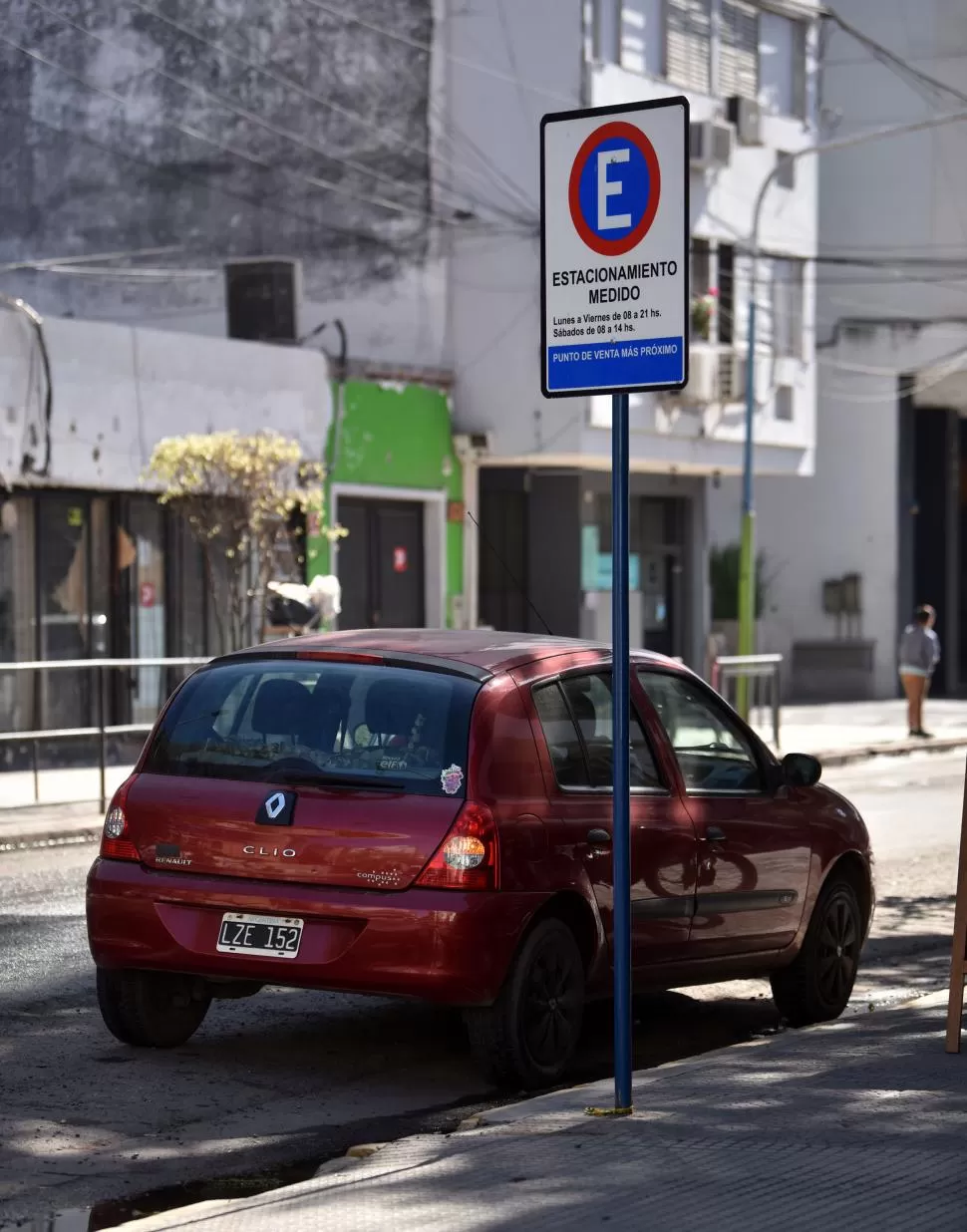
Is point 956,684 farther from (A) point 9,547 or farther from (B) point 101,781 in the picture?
(B) point 101,781

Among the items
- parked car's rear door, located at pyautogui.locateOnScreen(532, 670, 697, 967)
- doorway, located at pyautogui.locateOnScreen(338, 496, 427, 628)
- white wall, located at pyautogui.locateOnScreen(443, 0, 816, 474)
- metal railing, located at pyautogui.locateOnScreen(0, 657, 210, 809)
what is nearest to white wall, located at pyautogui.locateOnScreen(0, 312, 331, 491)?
doorway, located at pyautogui.locateOnScreen(338, 496, 427, 628)

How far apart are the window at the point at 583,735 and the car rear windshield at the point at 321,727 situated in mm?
428

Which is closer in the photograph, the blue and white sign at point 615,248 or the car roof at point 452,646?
the blue and white sign at point 615,248

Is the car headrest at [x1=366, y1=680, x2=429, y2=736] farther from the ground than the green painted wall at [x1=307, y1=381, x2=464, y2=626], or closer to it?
closer to it

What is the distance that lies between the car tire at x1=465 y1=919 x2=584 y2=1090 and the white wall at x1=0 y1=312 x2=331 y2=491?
1514 centimetres

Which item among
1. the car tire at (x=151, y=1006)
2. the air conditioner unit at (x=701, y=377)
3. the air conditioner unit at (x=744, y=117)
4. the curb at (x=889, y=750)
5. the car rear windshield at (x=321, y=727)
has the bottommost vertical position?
the curb at (x=889, y=750)

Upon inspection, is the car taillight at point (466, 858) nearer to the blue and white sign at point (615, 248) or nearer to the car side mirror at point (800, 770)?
the blue and white sign at point (615, 248)

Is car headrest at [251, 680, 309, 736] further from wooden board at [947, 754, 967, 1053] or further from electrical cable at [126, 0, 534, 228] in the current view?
electrical cable at [126, 0, 534, 228]

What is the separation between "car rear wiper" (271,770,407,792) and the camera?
24.4 feet

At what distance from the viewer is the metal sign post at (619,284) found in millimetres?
6414

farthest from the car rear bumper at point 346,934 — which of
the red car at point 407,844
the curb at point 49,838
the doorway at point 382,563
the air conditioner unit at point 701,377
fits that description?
the air conditioner unit at point 701,377

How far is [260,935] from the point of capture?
7414 millimetres

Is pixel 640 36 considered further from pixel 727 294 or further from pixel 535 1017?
pixel 535 1017

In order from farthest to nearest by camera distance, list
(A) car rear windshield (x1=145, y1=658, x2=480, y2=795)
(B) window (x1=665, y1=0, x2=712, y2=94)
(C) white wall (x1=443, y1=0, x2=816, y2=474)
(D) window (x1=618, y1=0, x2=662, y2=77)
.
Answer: (B) window (x1=665, y1=0, x2=712, y2=94)
(D) window (x1=618, y1=0, x2=662, y2=77)
(C) white wall (x1=443, y1=0, x2=816, y2=474)
(A) car rear windshield (x1=145, y1=658, x2=480, y2=795)
